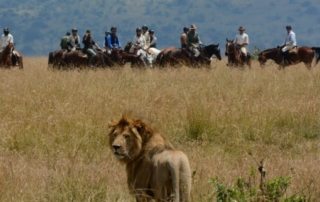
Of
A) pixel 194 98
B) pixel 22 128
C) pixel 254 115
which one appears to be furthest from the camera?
pixel 194 98

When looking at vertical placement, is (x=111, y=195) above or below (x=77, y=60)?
below

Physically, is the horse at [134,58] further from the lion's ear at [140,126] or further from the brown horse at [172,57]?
the lion's ear at [140,126]

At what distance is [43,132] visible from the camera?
11.8 m

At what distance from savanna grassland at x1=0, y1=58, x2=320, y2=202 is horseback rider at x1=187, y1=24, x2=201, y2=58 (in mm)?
11420

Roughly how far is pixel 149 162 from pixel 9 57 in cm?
2447

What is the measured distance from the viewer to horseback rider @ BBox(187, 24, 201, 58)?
3000cm

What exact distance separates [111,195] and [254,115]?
554 cm

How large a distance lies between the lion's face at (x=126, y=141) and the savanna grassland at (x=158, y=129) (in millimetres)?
272

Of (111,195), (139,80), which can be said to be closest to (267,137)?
(111,195)

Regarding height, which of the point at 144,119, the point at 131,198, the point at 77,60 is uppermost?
the point at 77,60

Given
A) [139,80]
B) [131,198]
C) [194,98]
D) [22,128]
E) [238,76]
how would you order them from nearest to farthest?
1. [131,198]
2. [22,128]
3. [194,98]
4. [139,80]
5. [238,76]

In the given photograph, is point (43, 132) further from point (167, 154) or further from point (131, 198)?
point (167, 154)

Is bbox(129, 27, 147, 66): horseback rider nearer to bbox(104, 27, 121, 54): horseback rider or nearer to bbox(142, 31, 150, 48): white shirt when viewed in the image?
bbox(142, 31, 150, 48): white shirt

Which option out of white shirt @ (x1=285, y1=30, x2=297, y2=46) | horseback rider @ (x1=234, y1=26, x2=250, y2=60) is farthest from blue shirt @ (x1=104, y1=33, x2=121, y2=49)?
white shirt @ (x1=285, y1=30, x2=297, y2=46)
